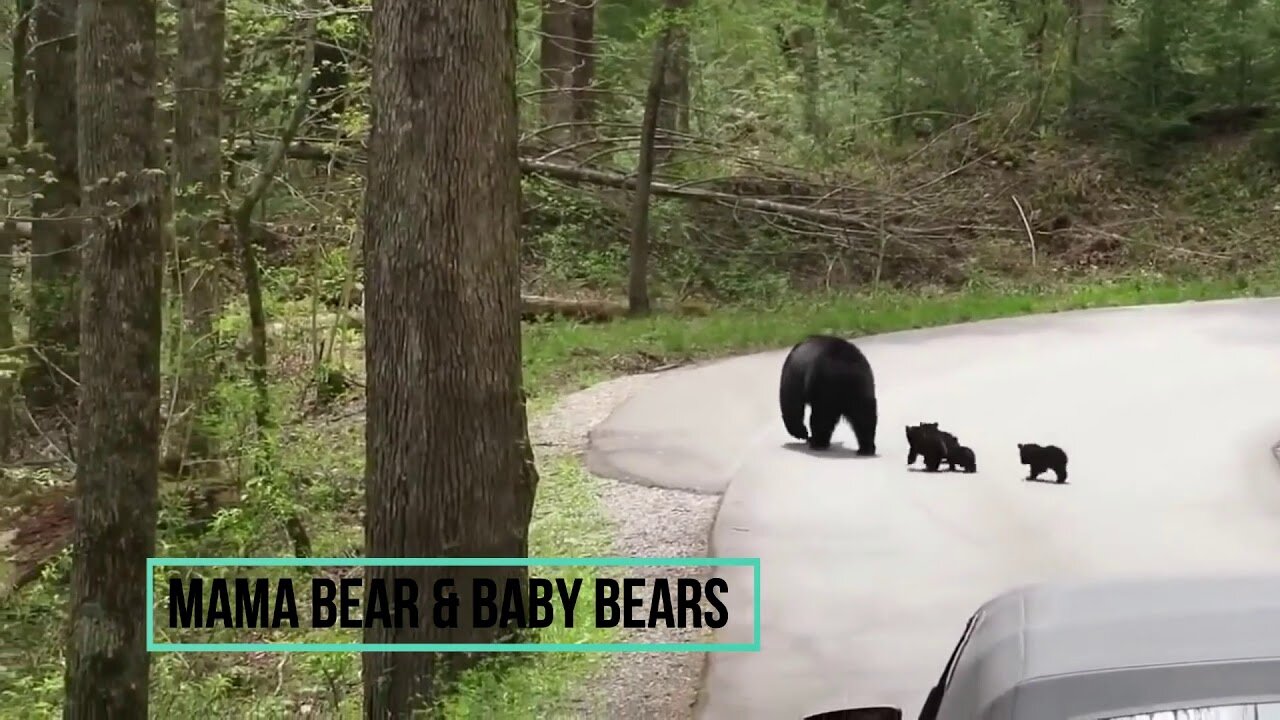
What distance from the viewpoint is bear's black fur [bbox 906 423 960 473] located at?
4996 millimetres

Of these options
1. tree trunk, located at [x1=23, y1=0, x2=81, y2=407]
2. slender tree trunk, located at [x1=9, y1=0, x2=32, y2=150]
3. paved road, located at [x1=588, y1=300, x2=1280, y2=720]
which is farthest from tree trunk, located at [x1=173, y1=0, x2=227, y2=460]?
paved road, located at [x1=588, y1=300, x2=1280, y2=720]

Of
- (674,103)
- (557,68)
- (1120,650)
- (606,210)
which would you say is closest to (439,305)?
(1120,650)

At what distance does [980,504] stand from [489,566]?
67.9 inches

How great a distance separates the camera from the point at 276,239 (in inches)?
337

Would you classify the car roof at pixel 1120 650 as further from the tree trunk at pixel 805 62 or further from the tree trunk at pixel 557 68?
the tree trunk at pixel 805 62

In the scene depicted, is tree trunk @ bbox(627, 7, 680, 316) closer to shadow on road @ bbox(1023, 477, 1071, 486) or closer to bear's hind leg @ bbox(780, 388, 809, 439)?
bear's hind leg @ bbox(780, 388, 809, 439)

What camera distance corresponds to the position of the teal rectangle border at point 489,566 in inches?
170

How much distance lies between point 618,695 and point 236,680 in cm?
217

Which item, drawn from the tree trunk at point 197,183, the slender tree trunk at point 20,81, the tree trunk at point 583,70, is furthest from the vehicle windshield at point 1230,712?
the tree trunk at point 583,70

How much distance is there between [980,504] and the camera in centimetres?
466

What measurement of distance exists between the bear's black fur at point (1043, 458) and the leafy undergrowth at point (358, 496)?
1.62 m

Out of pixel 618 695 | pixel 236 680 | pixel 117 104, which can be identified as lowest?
pixel 236 680

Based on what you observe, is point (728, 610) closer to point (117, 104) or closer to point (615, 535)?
point (615, 535)

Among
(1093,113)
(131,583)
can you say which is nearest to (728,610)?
(131,583)
